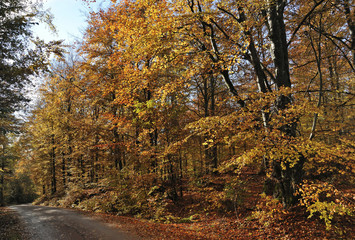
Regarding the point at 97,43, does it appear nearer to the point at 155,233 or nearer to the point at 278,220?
the point at 155,233

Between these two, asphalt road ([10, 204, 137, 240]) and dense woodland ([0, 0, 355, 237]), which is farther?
asphalt road ([10, 204, 137, 240])

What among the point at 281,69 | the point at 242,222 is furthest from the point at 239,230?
the point at 281,69

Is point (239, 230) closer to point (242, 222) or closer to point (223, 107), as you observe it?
point (242, 222)

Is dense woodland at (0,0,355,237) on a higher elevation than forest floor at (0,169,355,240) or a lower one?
higher

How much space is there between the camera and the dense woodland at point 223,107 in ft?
19.7

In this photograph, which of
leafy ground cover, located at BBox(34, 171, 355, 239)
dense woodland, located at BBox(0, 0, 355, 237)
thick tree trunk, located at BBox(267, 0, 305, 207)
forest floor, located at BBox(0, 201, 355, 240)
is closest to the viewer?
dense woodland, located at BBox(0, 0, 355, 237)

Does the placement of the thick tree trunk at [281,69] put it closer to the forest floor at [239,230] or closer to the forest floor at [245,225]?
the forest floor at [245,225]

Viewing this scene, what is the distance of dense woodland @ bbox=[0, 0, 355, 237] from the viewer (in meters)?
6.01

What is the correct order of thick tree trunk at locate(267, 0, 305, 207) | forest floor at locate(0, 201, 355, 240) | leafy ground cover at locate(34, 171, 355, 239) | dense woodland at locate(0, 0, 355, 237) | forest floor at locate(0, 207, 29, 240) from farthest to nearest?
thick tree trunk at locate(267, 0, 305, 207) < forest floor at locate(0, 207, 29, 240) < leafy ground cover at locate(34, 171, 355, 239) < forest floor at locate(0, 201, 355, 240) < dense woodland at locate(0, 0, 355, 237)

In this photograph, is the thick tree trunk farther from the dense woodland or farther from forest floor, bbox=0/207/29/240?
forest floor, bbox=0/207/29/240

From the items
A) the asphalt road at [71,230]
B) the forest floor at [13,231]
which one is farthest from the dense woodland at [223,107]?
the forest floor at [13,231]

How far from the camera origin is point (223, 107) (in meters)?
15.5


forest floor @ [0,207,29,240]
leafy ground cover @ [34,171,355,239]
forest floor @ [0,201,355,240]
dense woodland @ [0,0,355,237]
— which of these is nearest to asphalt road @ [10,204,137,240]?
forest floor @ [0,207,29,240]

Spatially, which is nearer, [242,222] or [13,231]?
[13,231]
